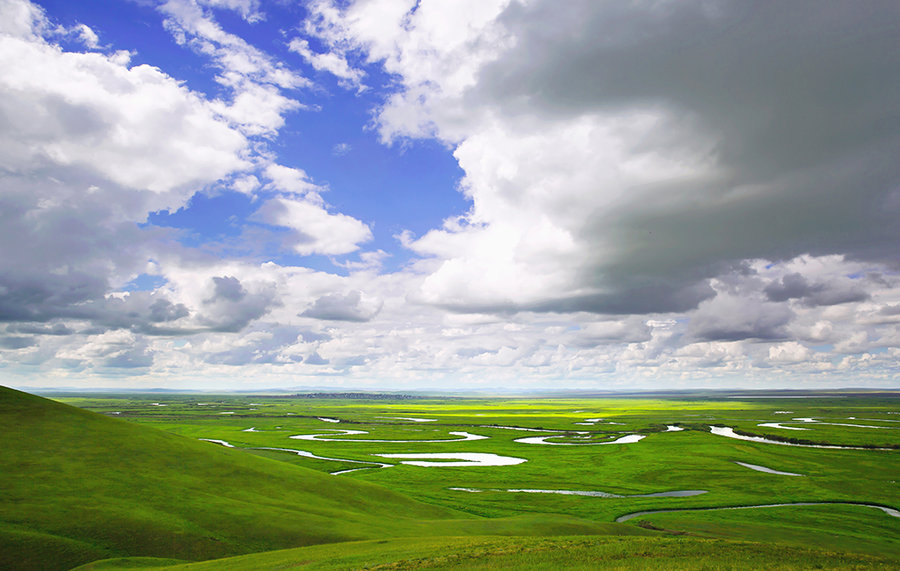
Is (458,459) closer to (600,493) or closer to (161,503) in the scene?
(600,493)

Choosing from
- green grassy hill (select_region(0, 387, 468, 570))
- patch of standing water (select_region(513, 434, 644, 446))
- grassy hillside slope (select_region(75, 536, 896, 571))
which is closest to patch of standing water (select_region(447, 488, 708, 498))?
green grassy hill (select_region(0, 387, 468, 570))

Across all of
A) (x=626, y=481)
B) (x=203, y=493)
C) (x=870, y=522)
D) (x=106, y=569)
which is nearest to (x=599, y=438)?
(x=626, y=481)

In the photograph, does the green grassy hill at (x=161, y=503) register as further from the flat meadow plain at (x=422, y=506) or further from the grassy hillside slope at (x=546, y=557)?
the grassy hillside slope at (x=546, y=557)

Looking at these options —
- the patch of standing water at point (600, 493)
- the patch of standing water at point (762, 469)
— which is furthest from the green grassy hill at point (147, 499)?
the patch of standing water at point (762, 469)

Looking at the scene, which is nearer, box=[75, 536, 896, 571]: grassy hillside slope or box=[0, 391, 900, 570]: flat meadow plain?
box=[75, 536, 896, 571]: grassy hillside slope

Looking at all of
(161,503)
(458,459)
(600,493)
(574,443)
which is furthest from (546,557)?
(574,443)

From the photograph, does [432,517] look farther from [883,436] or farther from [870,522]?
[883,436]

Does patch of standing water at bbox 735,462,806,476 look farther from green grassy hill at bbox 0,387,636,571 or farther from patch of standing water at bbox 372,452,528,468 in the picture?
green grassy hill at bbox 0,387,636,571
